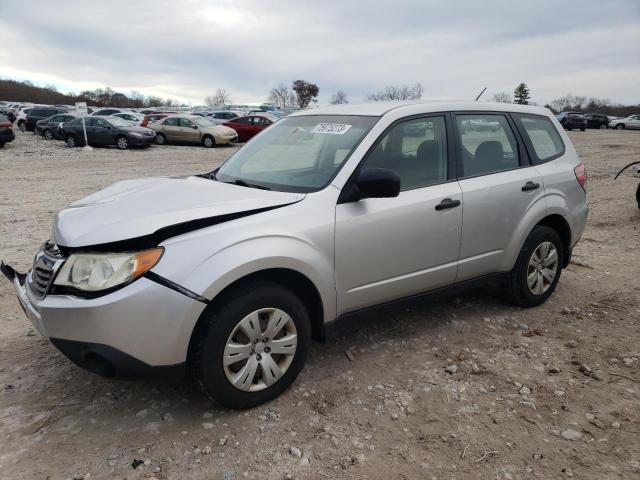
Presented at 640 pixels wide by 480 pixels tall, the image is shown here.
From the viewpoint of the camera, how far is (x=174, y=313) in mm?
2564

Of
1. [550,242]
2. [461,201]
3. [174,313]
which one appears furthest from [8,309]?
[550,242]

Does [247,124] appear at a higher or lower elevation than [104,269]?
higher

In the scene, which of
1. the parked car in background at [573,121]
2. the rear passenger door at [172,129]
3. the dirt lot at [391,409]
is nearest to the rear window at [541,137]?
the dirt lot at [391,409]

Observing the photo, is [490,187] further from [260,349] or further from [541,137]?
[260,349]

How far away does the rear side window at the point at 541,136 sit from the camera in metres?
4.45

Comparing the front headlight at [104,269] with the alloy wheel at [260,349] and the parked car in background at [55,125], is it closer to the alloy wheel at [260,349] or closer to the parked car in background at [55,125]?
the alloy wheel at [260,349]

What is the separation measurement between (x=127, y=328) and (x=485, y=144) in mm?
→ 3038

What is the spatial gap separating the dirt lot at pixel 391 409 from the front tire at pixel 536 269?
15cm

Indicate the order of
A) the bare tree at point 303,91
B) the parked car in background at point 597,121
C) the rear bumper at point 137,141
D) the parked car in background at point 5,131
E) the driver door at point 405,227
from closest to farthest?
the driver door at point 405,227
the parked car in background at point 5,131
the rear bumper at point 137,141
the parked car in background at point 597,121
the bare tree at point 303,91

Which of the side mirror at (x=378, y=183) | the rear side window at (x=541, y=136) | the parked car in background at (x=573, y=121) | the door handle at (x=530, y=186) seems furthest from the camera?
the parked car in background at (x=573, y=121)

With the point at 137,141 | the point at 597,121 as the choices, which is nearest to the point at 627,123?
the point at 597,121

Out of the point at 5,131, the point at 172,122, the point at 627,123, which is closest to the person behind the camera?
the point at 5,131

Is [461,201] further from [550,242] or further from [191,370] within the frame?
[191,370]

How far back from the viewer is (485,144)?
4121 mm
